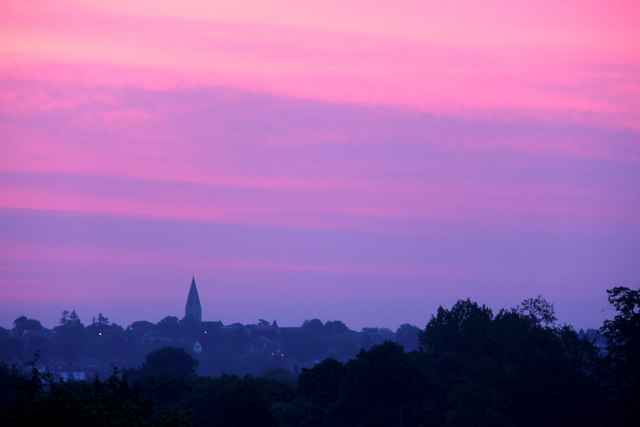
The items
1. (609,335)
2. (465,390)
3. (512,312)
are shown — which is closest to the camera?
(609,335)

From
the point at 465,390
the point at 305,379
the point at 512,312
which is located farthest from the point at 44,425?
the point at 512,312

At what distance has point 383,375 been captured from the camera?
224 feet

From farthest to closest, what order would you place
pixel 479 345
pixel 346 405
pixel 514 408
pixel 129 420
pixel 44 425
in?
pixel 479 345
pixel 346 405
pixel 514 408
pixel 129 420
pixel 44 425

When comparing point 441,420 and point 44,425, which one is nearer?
point 44,425

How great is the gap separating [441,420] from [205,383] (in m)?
18.9

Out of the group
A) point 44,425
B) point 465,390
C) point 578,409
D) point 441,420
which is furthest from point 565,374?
point 44,425

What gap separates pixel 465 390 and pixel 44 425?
38.4 meters

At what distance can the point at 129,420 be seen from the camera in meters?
33.6

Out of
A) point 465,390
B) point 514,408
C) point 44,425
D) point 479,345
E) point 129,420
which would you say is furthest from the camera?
point 479,345

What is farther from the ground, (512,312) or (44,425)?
(512,312)

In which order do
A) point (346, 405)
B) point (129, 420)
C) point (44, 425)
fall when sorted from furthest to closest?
point (346, 405)
point (129, 420)
point (44, 425)

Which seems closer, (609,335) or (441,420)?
(609,335)

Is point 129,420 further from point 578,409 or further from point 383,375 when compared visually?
point 383,375

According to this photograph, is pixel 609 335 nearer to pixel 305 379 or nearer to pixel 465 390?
pixel 465 390
